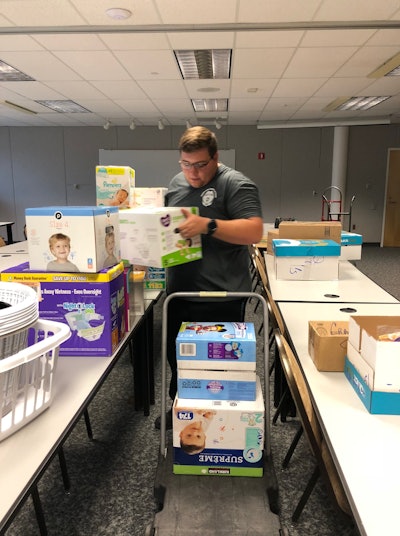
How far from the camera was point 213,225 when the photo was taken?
5.62 feet

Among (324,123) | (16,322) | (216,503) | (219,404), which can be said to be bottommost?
(216,503)

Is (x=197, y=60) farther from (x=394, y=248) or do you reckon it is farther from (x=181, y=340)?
(x=394, y=248)

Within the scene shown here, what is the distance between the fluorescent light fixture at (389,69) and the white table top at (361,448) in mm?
4199

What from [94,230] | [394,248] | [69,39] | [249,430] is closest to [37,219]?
[94,230]

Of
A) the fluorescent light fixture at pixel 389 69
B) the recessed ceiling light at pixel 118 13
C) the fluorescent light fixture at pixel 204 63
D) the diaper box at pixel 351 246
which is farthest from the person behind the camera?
the fluorescent light fixture at pixel 389 69

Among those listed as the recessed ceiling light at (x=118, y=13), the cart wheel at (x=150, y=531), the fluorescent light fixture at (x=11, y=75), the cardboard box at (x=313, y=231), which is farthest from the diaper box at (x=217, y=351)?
the fluorescent light fixture at (x=11, y=75)

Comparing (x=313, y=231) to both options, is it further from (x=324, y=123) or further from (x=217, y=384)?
(x=324, y=123)

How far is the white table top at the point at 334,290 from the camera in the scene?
8.07ft

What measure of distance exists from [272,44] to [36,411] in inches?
155

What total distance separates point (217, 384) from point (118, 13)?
3068 mm

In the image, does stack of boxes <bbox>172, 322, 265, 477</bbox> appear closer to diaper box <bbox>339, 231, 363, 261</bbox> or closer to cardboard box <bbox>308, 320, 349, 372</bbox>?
cardboard box <bbox>308, 320, 349, 372</bbox>

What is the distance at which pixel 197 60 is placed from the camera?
4531 mm

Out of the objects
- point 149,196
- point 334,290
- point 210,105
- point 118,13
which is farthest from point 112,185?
point 210,105

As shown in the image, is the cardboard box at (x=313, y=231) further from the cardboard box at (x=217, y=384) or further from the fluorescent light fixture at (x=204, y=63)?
the fluorescent light fixture at (x=204, y=63)
